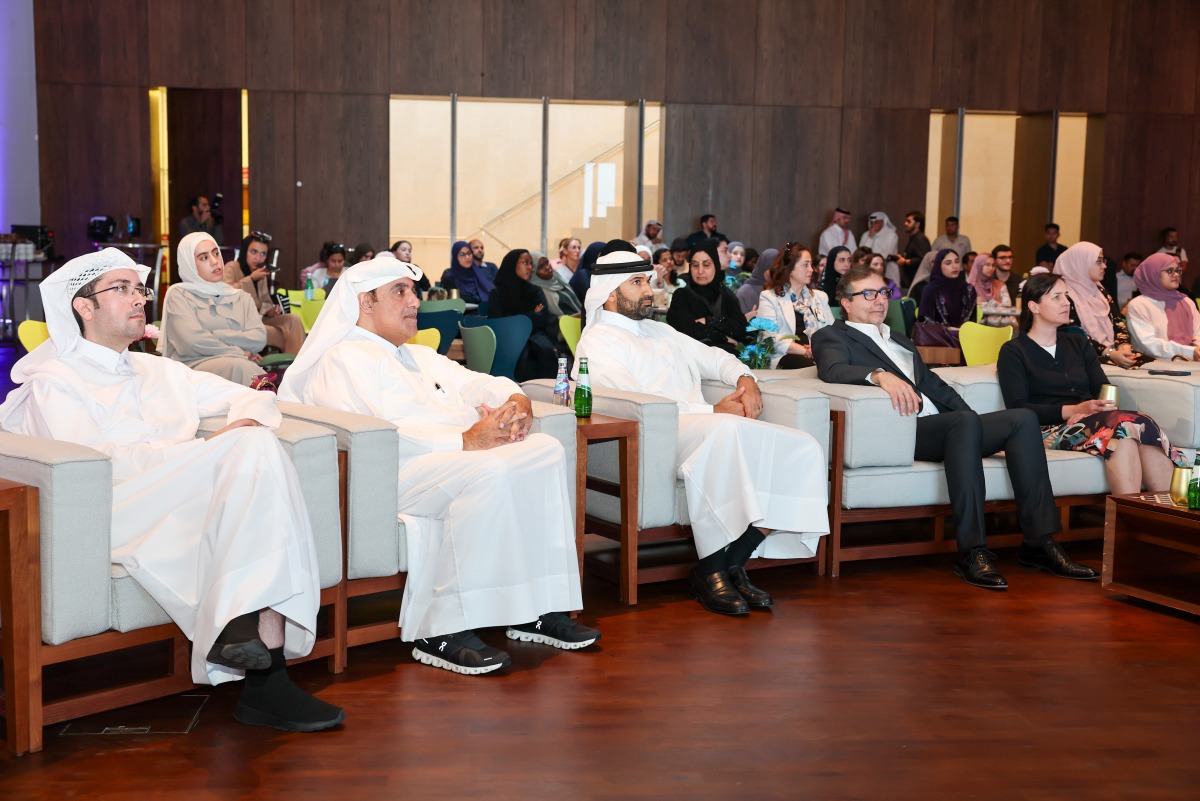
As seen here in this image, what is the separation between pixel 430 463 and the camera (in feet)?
12.1

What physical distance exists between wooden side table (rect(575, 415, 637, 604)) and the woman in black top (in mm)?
1883

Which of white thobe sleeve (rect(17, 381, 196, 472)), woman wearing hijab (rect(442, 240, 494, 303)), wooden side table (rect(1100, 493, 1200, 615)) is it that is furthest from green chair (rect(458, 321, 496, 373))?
woman wearing hijab (rect(442, 240, 494, 303))

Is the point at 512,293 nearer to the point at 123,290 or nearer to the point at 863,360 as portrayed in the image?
the point at 863,360

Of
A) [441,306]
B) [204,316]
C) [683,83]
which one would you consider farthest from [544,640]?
[683,83]

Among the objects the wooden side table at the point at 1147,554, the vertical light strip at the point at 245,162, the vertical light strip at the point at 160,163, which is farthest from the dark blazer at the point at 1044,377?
the vertical light strip at the point at 160,163

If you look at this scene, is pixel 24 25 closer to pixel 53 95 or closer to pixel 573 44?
pixel 53 95

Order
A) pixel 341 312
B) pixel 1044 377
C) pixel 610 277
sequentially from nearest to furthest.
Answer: pixel 341 312 < pixel 610 277 < pixel 1044 377

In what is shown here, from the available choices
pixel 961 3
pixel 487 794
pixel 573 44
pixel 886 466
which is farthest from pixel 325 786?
pixel 961 3

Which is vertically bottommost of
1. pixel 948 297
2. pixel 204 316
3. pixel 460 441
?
pixel 460 441

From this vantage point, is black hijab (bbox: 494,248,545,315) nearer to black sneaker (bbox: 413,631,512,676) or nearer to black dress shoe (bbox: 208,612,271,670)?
black sneaker (bbox: 413,631,512,676)

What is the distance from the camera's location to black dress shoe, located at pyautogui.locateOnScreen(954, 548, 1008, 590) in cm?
459

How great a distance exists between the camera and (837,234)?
574 inches

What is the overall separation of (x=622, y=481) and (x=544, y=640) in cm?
69

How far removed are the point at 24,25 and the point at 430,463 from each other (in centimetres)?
1151
